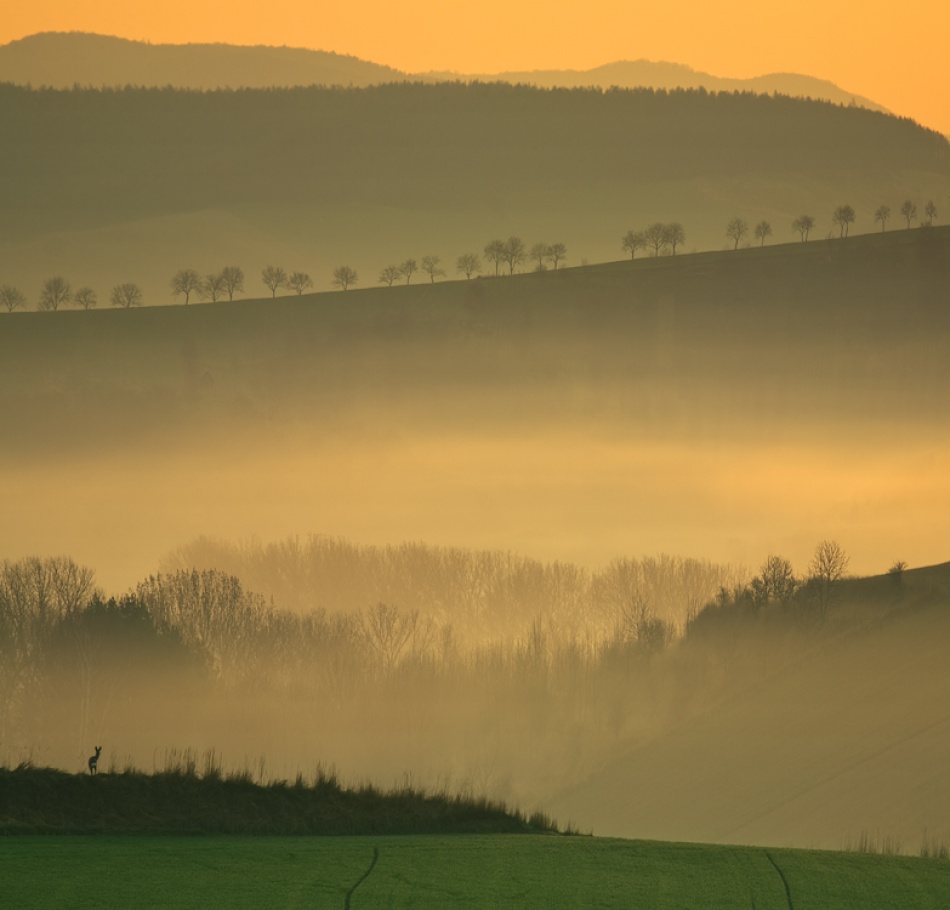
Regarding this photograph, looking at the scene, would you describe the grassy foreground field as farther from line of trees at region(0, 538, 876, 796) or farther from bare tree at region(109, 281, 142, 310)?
bare tree at region(109, 281, 142, 310)

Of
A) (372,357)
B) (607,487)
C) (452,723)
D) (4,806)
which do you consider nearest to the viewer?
(4,806)

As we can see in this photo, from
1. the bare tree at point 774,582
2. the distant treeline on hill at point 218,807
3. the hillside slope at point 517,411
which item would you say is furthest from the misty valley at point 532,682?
the distant treeline on hill at point 218,807

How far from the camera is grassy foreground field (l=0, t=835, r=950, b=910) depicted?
18.6 m

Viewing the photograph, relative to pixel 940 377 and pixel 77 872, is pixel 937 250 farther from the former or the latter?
pixel 77 872

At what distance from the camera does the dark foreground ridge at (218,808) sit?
23172mm

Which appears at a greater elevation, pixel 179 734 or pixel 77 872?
pixel 179 734

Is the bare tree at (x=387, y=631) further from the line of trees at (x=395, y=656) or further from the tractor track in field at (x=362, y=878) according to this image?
the tractor track in field at (x=362, y=878)

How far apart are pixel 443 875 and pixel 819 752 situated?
45.6 meters

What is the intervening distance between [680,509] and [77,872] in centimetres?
13055

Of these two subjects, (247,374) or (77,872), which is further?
(247,374)

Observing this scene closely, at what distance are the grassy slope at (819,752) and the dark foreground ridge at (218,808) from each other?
2373 cm

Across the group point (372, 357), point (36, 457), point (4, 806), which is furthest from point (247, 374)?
point (4, 806)

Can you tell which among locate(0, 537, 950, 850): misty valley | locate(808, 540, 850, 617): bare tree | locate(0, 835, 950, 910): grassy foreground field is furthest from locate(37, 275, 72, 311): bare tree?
locate(0, 835, 950, 910): grassy foreground field

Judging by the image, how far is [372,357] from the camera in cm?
14375
